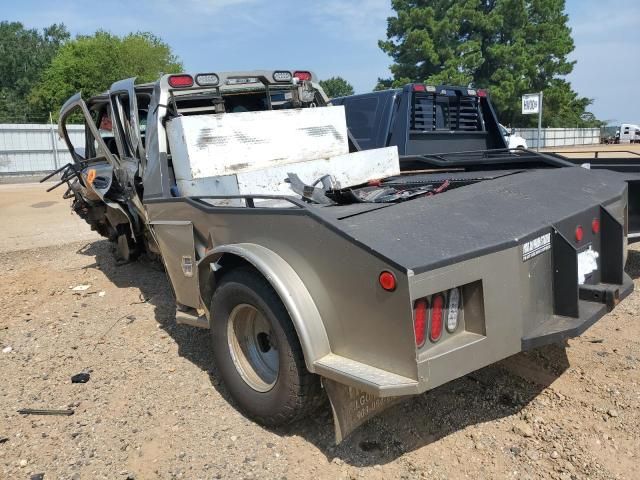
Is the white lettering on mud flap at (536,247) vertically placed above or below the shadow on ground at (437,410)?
above

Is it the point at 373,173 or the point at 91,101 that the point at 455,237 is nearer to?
the point at 373,173

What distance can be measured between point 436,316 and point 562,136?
46892 mm

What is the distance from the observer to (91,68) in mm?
38312

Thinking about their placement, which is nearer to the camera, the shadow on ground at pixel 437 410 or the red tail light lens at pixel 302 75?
the shadow on ground at pixel 437 410

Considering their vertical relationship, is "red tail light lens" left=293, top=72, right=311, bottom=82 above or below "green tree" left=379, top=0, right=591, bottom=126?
below

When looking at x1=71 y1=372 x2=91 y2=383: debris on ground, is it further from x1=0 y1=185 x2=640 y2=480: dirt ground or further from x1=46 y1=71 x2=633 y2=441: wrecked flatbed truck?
x1=46 y1=71 x2=633 y2=441: wrecked flatbed truck

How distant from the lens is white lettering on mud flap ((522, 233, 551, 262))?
2.64 metres

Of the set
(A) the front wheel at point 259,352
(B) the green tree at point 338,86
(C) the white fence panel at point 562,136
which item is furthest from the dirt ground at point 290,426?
(B) the green tree at point 338,86

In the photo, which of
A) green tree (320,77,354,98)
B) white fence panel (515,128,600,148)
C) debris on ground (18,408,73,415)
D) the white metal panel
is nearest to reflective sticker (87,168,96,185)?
the white metal panel

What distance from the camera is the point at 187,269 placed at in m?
3.70

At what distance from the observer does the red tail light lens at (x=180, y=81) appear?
14.6 feet

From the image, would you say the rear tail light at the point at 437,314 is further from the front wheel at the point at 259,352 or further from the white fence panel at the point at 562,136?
the white fence panel at the point at 562,136

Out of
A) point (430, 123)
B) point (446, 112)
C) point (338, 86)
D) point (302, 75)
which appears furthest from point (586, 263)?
point (338, 86)

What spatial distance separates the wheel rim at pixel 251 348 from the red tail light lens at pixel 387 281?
1051mm
